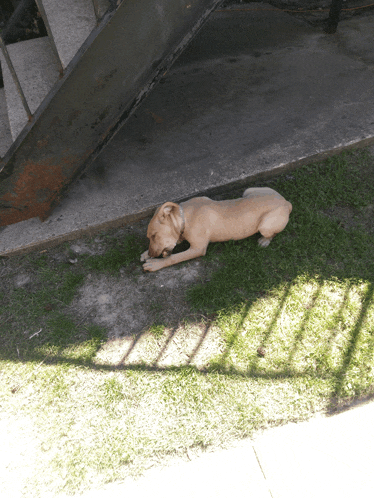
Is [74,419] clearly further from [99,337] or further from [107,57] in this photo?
[107,57]

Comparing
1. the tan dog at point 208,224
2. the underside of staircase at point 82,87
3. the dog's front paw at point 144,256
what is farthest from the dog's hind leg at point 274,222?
the underside of staircase at point 82,87

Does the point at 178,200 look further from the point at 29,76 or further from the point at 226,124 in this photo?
the point at 29,76

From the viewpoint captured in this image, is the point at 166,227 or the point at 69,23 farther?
the point at 69,23

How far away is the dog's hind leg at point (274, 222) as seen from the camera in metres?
3.39

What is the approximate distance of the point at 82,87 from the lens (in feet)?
9.81

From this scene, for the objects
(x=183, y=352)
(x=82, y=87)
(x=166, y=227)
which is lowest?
(x=183, y=352)

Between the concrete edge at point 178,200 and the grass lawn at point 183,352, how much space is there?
10 centimetres

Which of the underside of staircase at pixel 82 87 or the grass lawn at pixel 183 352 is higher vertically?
the underside of staircase at pixel 82 87

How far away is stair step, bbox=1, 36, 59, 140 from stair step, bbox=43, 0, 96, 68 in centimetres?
53

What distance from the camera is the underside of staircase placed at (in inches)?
112

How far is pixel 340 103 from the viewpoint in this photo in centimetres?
487

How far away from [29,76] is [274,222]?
121 inches

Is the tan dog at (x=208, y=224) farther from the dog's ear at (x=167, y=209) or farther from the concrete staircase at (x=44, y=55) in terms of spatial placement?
the concrete staircase at (x=44, y=55)

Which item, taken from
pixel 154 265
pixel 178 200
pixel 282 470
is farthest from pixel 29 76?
pixel 282 470
